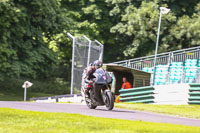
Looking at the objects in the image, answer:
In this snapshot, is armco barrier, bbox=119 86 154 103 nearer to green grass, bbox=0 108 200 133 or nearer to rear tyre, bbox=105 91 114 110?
rear tyre, bbox=105 91 114 110

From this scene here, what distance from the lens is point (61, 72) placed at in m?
47.7

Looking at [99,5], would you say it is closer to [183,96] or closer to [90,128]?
[183,96]

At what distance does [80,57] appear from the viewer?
24281mm

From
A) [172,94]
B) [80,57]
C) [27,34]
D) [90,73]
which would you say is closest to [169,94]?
[172,94]

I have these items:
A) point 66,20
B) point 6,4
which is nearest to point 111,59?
point 66,20

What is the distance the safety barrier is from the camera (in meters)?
20.7

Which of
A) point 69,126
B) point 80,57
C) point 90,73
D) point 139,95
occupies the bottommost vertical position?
point 69,126

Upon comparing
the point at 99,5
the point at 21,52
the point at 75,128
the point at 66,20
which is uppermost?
the point at 99,5

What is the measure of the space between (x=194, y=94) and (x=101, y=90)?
6.06 m

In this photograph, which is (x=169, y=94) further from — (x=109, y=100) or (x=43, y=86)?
(x=43, y=86)

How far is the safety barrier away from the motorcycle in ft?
19.6

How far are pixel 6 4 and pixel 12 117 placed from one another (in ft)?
61.8

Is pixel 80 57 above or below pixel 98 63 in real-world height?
above

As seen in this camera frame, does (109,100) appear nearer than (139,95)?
Yes
